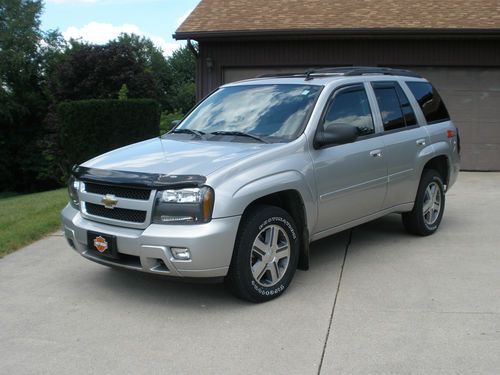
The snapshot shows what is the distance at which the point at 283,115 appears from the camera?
570 centimetres

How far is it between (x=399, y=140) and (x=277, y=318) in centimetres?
274

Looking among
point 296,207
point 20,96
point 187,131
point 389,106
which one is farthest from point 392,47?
point 20,96

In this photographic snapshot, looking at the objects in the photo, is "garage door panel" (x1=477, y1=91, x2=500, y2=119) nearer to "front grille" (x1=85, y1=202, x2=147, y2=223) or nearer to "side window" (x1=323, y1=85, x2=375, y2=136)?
"side window" (x1=323, y1=85, x2=375, y2=136)

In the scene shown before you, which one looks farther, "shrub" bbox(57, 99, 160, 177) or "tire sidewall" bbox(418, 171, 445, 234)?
"shrub" bbox(57, 99, 160, 177)

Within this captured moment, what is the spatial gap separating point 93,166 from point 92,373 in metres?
1.97

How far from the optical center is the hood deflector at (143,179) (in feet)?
15.1

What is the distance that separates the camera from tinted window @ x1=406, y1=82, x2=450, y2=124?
7.15m

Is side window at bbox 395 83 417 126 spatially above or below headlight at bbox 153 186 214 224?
above

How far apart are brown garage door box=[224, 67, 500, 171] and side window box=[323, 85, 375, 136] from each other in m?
7.70

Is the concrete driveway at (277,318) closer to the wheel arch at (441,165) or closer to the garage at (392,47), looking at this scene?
the wheel arch at (441,165)

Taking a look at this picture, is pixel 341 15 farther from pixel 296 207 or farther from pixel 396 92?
pixel 296 207

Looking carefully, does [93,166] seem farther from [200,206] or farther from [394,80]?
[394,80]

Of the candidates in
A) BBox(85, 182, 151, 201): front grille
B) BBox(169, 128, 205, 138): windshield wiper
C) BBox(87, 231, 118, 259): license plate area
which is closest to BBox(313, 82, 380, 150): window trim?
BBox(169, 128, 205, 138): windshield wiper

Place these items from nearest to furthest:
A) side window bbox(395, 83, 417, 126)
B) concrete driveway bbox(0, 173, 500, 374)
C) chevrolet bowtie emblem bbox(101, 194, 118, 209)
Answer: concrete driveway bbox(0, 173, 500, 374)
chevrolet bowtie emblem bbox(101, 194, 118, 209)
side window bbox(395, 83, 417, 126)
